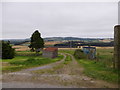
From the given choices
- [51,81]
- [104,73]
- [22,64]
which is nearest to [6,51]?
[22,64]

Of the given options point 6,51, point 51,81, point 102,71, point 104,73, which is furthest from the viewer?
point 6,51

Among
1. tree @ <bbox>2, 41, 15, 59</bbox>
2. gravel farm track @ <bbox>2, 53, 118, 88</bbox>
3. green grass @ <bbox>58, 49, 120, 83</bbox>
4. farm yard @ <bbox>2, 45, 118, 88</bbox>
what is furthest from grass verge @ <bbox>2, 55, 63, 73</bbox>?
tree @ <bbox>2, 41, 15, 59</bbox>

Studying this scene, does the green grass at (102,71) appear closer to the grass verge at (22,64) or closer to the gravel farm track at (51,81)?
the gravel farm track at (51,81)

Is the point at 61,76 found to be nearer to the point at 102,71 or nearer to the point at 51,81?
the point at 51,81

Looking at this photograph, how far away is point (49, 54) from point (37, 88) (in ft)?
90.6

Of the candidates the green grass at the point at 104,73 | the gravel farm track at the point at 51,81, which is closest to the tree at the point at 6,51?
the gravel farm track at the point at 51,81

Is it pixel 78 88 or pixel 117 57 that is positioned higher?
pixel 117 57

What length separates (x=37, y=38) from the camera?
40.1 meters

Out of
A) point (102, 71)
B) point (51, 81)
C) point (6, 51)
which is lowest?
point (102, 71)

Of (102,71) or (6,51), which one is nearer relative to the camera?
(102,71)

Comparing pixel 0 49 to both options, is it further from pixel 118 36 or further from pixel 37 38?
pixel 118 36

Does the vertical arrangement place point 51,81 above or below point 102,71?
above

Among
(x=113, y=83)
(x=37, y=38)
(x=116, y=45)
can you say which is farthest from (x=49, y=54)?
(x=113, y=83)

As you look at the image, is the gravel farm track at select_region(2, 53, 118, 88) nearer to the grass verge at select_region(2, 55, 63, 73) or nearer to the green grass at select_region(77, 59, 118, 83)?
the green grass at select_region(77, 59, 118, 83)
